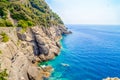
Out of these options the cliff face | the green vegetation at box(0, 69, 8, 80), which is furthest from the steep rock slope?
the green vegetation at box(0, 69, 8, 80)

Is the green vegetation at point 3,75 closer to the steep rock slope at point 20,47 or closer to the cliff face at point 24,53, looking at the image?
the steep rock slope at point 20,47

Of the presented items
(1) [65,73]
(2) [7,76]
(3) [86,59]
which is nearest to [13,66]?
(2) [7,76]

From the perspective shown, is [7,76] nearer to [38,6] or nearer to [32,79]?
[32,79]

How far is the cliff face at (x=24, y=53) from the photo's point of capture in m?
39.2

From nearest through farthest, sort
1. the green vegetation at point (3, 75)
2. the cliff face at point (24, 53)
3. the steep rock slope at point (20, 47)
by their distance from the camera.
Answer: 1. the green vegetation at point (3, 75)
2. the cliff face at point (24, 53)
3. the steep rock slope at point (20, 47)

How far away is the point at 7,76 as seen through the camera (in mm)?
34906

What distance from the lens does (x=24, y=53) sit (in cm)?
5725

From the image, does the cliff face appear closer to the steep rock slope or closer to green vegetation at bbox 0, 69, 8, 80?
the steep rock slope

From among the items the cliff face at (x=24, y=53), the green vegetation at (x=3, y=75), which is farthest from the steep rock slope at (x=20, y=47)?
the green vegetation at (x=3, y=75)

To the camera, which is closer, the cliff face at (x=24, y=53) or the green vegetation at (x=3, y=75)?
the green vegetation at (x=3, y=75)

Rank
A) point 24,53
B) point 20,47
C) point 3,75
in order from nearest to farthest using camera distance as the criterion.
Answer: point 3,75 < point 20,47 < point 24,53

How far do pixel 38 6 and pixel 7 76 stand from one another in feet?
309

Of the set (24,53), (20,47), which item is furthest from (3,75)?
(24,53)

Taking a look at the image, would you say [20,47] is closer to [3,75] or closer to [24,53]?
[24,53]
